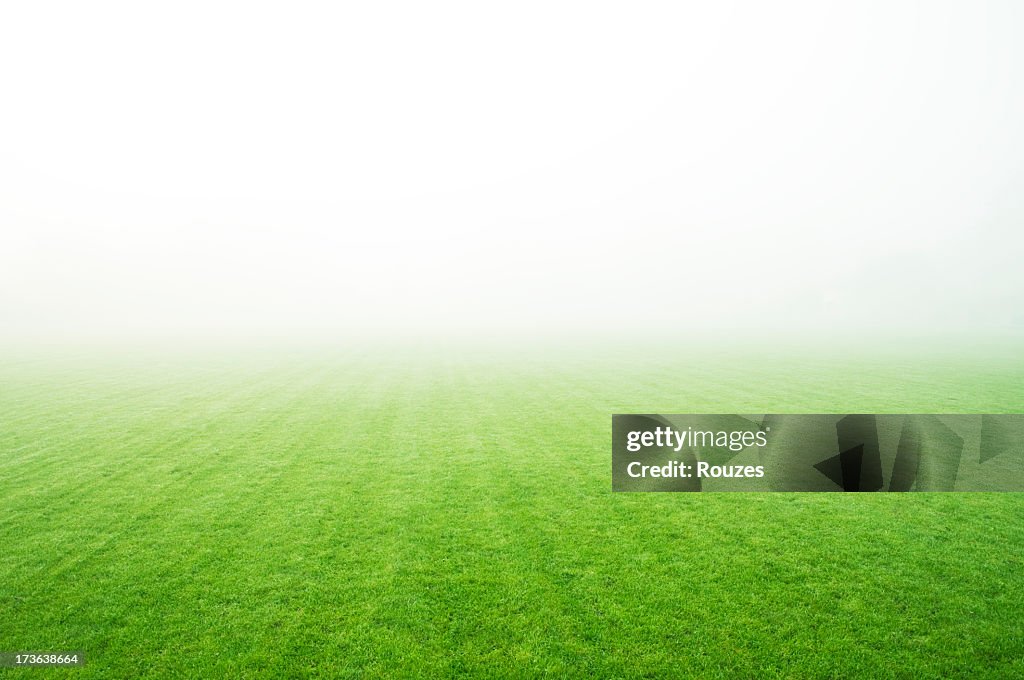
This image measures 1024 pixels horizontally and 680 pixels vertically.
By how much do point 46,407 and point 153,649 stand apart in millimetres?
18525

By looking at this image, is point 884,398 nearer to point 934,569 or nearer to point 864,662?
→ point 934,569

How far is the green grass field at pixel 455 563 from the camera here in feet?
18.7

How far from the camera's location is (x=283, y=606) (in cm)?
653

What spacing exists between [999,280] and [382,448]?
170m

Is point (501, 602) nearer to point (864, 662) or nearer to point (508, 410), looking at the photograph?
point (864, 662)

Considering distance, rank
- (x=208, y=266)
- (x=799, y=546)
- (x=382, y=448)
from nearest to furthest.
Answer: (x=799, y=546)
(x=382, y=448)
(x=208, y=266)

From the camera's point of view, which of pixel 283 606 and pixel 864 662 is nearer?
pixel 864 662

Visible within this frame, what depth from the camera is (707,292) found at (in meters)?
188

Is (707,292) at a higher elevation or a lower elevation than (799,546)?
higher

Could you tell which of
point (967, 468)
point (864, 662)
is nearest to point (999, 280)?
point (967, 468)

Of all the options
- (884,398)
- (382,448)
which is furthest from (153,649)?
(884,398)

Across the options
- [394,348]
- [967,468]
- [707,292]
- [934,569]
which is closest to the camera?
[934,569]

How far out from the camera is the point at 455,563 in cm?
763

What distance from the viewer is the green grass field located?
5699 mm
